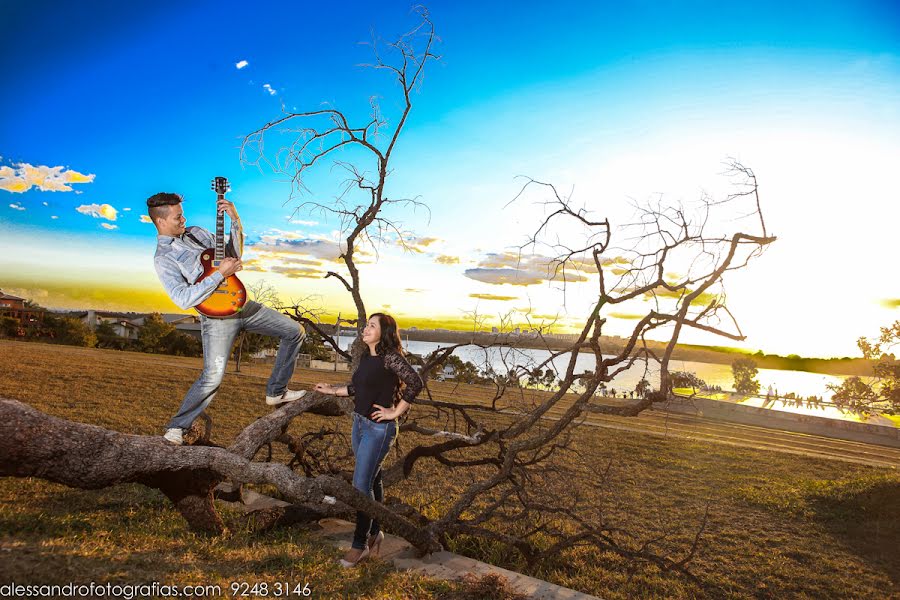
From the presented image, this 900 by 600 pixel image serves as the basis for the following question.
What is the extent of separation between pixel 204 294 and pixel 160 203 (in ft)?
2.34

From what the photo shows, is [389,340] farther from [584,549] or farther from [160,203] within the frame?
[584,549]

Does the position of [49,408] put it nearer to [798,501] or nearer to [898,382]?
[798,501]

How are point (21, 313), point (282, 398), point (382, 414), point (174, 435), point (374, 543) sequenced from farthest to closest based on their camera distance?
point (21, 313)
point (374, 543)
point (282, 398)
point (382, 414)
point (174, 435)

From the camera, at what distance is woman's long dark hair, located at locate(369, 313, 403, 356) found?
13.9 ft

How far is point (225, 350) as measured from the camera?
3625mm

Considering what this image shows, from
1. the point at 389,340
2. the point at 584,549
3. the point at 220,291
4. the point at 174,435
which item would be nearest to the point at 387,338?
the point at 389,340

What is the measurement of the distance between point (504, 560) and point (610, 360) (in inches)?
109

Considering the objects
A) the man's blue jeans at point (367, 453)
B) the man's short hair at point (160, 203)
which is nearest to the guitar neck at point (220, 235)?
the man's short hair at point (160, 203)

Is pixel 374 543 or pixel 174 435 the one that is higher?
pixel 174 435

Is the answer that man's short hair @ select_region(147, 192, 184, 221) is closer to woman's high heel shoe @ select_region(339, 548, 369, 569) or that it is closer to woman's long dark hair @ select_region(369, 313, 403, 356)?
woman's long dark hair @ select_region(369, 313, 403, 356)

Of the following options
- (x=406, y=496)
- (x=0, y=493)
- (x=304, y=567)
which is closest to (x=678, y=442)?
(x=406, y=496)

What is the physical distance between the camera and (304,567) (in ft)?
14.3

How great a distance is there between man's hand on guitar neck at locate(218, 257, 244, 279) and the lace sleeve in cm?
136

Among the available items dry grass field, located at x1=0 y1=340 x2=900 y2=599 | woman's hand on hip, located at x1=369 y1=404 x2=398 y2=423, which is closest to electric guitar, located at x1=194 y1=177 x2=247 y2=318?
woman's hand on hip, located at x1=369 y1=404 x2=398 y2=423
